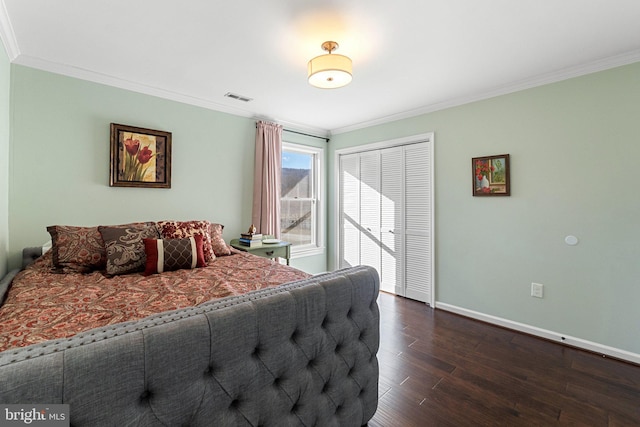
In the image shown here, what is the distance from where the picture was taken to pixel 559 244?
268 centimetres

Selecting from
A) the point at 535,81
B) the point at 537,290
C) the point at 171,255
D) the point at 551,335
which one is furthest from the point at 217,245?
the point at 535,81

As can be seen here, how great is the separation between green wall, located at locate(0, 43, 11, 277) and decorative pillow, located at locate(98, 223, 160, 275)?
0.71 m

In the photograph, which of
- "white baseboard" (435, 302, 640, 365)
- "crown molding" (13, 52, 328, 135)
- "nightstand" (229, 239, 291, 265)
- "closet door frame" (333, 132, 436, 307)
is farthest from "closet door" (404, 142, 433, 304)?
"crown molding" (13, 52, 328, 135)

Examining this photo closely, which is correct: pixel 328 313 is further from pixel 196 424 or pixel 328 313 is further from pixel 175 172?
pixel 175 172

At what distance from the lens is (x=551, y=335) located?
270 cm

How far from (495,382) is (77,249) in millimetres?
3208

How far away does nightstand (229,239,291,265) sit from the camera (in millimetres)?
3411

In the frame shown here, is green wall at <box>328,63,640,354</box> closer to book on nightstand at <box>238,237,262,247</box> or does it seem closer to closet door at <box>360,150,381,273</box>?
closet door at <box>360,150,381,273</box>

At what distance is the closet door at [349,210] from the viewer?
4.47 m

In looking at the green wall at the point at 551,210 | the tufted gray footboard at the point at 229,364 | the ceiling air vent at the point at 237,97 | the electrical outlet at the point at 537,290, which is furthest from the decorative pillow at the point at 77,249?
the electrical outlet at the point at 537,290

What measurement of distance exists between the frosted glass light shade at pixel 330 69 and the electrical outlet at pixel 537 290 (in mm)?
2631

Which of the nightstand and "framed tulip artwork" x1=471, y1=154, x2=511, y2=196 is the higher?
"framed tulip artwork" x1=471, y1=154, x2=511, y2=196

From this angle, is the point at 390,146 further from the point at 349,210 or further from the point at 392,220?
the point at 349,210

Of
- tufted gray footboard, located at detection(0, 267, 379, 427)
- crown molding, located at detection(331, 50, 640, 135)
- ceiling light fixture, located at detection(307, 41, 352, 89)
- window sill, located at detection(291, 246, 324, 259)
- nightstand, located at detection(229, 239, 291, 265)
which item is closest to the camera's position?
tufted gray footboard, located at detection(0, 267, 379, 427)
